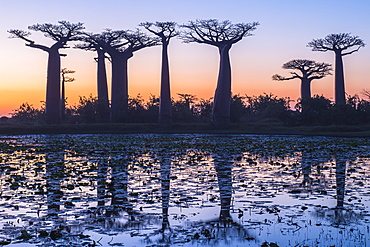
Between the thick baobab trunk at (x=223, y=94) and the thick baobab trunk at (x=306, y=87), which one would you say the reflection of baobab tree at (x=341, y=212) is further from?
the thick baobab trunk at (x=306, y=87)

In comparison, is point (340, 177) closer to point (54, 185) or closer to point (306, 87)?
point (54, 185)

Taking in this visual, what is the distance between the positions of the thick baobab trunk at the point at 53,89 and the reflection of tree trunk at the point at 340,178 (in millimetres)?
34623

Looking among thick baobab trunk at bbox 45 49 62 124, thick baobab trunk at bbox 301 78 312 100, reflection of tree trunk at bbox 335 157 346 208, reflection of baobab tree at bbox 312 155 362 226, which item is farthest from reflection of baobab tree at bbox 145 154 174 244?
thick baobab trunk at bbox 301 78 312 100

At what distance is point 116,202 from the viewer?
352 inches

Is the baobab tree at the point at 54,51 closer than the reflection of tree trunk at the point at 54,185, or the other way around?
the reflection of tree trunk at the point at 54,185

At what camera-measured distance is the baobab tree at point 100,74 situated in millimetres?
49469

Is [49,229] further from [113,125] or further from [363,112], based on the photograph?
[363,112]

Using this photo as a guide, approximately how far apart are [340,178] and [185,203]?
464 cm

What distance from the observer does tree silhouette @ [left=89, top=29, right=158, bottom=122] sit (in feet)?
160

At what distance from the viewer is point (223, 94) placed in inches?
1682

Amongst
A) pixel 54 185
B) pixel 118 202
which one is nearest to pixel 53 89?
pixel 54 185

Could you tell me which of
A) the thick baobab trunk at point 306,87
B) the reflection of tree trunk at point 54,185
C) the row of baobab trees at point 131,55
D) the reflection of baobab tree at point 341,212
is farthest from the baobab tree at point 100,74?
the reflection of baobab tree at point 341,212

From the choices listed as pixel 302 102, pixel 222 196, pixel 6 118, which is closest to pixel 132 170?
pixel 222 196

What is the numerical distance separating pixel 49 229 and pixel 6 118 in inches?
2966
